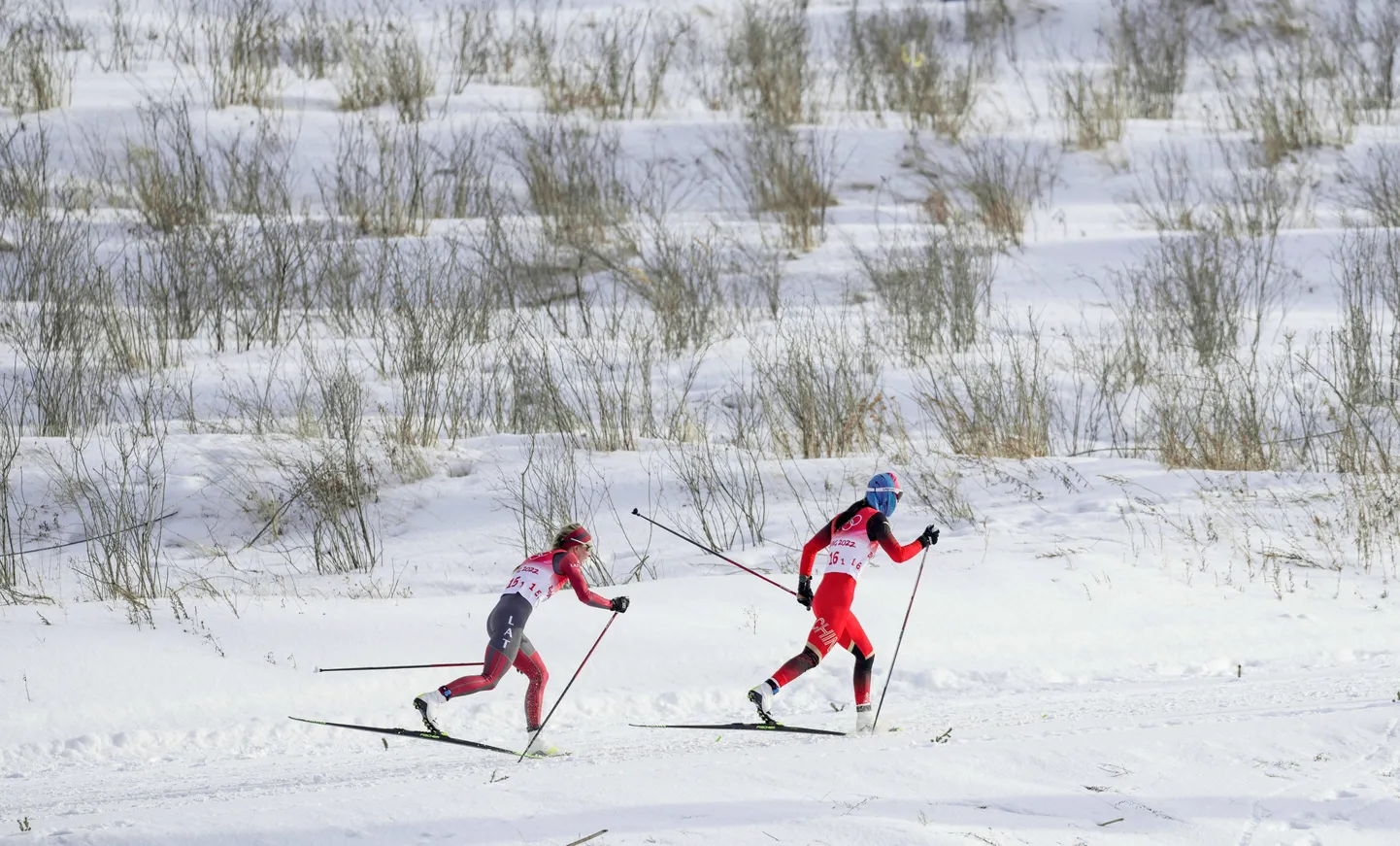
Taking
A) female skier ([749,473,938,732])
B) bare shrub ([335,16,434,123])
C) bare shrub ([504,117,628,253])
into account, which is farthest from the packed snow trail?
bare shrub ([335,16,434,123])

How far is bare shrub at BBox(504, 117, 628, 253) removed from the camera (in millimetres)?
15109

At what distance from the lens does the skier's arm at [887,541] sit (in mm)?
5559

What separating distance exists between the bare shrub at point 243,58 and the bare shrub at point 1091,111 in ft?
36.3

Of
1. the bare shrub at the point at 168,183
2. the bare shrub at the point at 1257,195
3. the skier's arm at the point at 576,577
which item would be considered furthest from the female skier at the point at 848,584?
the bare shrub at the point at 1257,195

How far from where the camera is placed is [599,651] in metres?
6.69

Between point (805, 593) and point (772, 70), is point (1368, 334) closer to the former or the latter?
point (805, 593)

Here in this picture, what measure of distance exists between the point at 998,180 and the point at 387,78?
8587 mm

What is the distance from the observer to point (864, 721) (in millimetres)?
5625

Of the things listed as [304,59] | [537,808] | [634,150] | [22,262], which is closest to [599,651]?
[537,808]

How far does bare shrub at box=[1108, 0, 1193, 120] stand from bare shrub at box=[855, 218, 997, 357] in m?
6.40

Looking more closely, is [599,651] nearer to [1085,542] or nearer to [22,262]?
[1085,542]

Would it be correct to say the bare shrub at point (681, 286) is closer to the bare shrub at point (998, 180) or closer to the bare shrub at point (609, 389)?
the bare shrub at point (609, 389)

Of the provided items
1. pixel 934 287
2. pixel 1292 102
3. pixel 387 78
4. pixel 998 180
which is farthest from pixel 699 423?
pixel 1292 102

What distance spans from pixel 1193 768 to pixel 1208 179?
1340 cm
